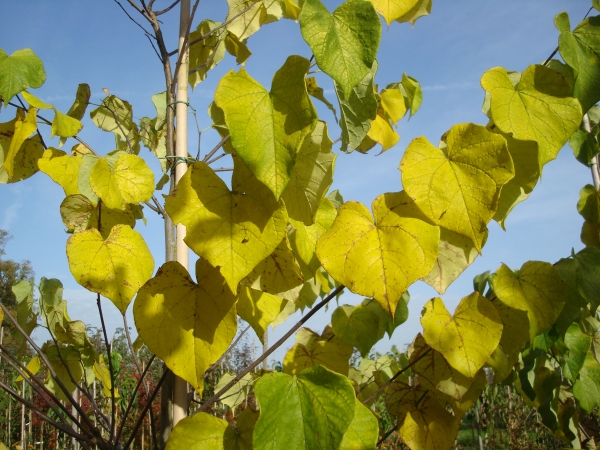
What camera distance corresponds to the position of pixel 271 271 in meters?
0.69

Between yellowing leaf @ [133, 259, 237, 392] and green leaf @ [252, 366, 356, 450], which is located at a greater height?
yellowing leaf @ [133, 259, 237, 392]

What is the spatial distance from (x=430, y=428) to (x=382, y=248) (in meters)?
0.49

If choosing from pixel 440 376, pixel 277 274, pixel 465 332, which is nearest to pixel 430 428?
pixel 440 376

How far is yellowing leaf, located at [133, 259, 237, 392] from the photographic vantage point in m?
0.63

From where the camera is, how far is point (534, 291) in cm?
87

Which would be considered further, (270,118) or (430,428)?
(430,428)

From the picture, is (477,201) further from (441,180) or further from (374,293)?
(374,293)

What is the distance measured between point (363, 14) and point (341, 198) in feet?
2.88

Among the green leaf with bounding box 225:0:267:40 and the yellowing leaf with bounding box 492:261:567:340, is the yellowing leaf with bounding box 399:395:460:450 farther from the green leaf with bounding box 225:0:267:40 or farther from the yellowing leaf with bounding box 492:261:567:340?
the green leaf with bounding box 225:0:267:40

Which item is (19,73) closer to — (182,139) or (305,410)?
(182,139)

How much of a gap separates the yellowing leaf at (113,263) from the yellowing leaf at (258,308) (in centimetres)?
17

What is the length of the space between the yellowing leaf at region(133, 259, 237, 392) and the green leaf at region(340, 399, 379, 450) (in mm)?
228

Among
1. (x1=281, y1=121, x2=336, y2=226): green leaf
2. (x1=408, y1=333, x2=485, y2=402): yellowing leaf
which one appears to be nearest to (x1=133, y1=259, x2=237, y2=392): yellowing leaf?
(x1=281, y1=121, x2=336, y2=226): green leaf

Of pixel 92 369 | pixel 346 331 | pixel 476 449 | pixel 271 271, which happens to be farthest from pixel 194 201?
pixel 476 449
